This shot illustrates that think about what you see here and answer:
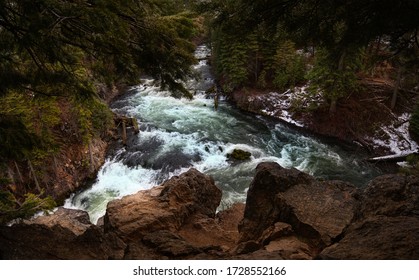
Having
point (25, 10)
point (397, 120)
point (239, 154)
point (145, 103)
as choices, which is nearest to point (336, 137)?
point (397, 120)

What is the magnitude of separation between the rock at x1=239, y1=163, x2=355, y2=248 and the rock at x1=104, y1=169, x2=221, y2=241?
1.96 meters

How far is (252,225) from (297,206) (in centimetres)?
161

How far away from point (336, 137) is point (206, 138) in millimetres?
10433

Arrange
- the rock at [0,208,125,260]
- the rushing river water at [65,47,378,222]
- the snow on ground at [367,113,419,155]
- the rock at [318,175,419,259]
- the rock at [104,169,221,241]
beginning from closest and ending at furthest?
the rock at [318,175,419,259]
the rock at [0,208,125,260]
the rock at [104,169,221,241]
the rushing river water at [65,47,378,222]
the snow on ground at [367,113,419,155]

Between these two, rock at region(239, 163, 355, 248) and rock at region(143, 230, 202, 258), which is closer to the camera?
rock at region(143, 230, 202, 258)

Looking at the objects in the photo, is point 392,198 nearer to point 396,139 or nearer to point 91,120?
point 91,120

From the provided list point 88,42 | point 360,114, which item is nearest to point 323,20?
point 88,42

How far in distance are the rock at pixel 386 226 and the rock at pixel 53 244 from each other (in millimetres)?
4040

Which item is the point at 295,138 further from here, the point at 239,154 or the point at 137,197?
the point at 137,197

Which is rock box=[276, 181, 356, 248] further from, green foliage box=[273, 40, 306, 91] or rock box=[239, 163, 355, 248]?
green foliage box=[273, 40, 306, 91]

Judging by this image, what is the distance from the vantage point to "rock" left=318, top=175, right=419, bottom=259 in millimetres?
4559

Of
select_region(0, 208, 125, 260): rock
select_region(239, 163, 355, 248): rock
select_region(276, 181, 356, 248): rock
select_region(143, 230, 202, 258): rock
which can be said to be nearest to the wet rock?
select_region(239, 163, 355, 248): rock

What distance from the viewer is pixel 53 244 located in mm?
5387

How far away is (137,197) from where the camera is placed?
32.7 feet
